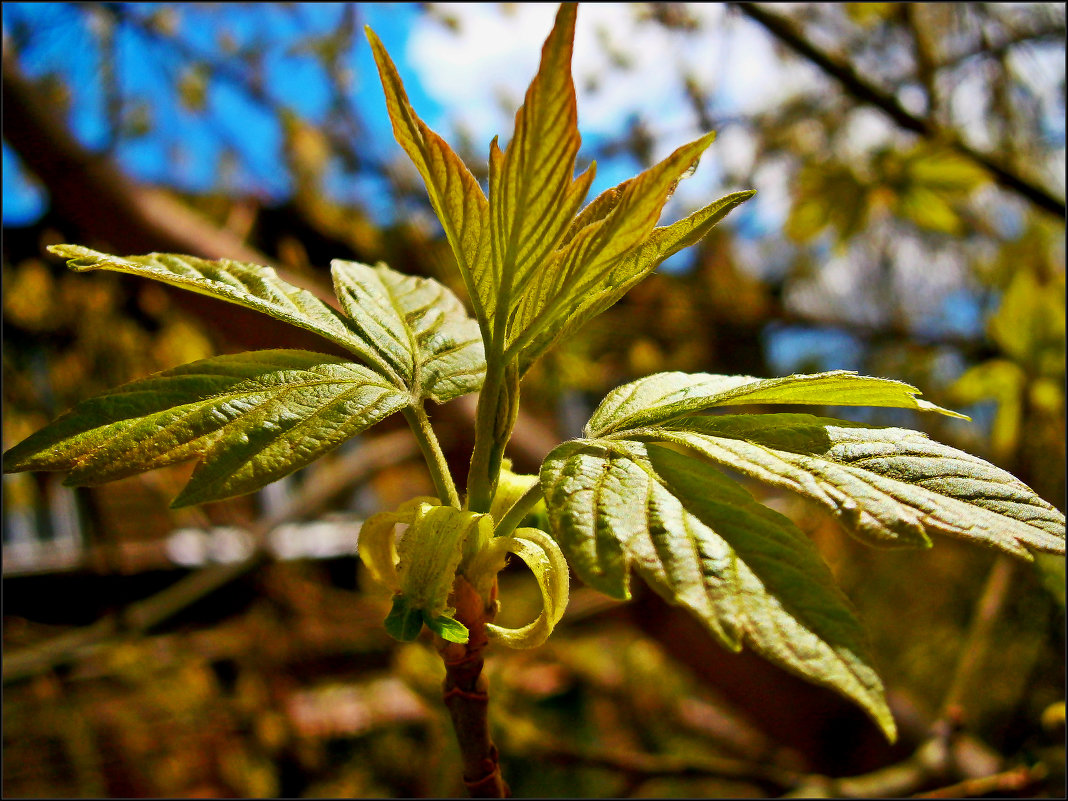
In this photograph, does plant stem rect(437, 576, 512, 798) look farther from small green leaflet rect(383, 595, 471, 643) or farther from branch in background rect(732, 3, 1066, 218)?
branch in background rect(732, 3, 1066, 218)

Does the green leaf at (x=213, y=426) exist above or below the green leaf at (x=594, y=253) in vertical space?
below

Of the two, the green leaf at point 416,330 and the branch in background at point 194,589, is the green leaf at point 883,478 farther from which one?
the branch in background at point 194,589

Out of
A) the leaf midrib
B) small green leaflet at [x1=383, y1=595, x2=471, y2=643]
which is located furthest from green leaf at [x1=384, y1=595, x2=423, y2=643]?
the leaf midrib

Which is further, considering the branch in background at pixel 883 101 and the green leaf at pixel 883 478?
the branch in background at pixel 883 101

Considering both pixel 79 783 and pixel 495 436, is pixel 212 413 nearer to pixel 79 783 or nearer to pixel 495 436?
pixel 495 436

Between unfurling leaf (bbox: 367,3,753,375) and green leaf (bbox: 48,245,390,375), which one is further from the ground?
unfurling leaf (bbox: 367,3,753,375)

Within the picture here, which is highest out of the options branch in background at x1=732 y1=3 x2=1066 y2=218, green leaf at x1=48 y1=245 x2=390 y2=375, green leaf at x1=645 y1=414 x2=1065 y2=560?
branch in background at x1=732 y1=3 x2=1066 y2=218

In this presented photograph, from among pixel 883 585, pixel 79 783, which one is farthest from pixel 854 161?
pixel 79 783

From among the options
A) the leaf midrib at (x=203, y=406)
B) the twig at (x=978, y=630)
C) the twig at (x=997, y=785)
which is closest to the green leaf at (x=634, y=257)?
the leaf midrib at (x=203, y=406)
